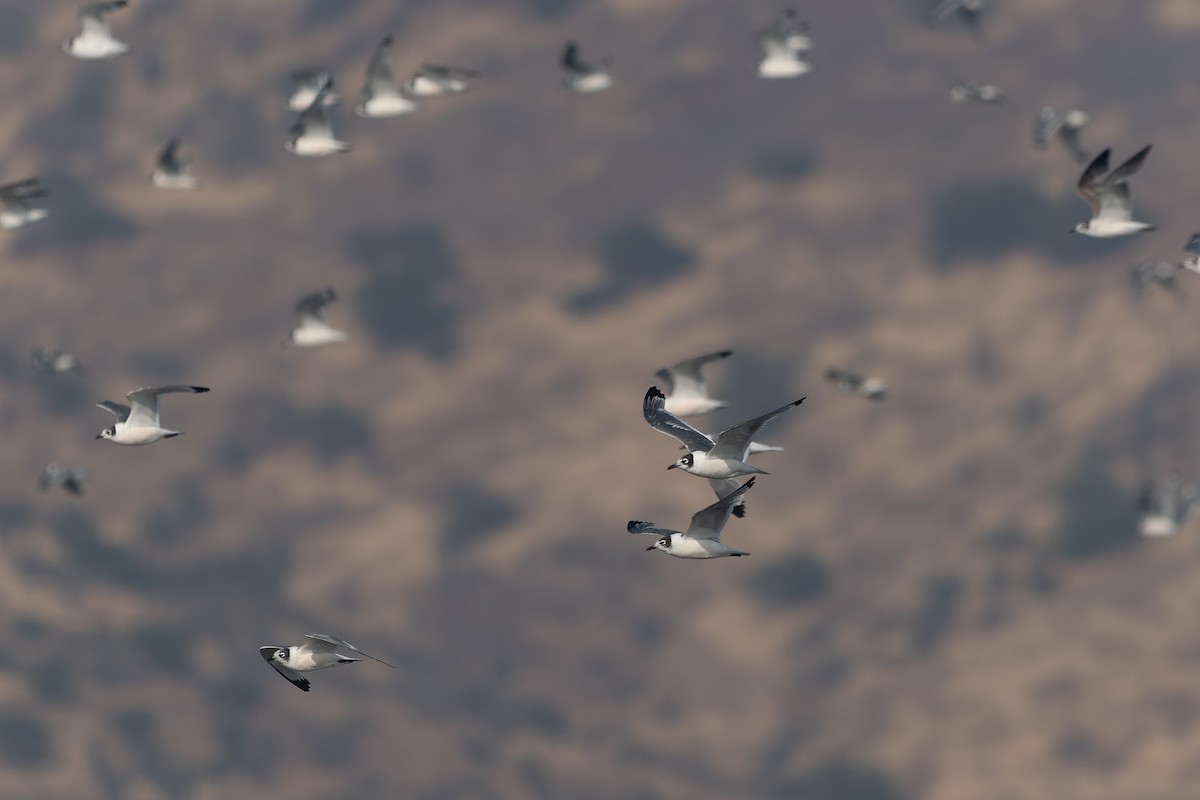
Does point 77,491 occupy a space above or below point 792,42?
below

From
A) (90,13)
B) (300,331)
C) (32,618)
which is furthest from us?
(32,618)

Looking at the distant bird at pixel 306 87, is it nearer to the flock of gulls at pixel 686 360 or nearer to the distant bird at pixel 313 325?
the flock of gulls at pixel 686 360

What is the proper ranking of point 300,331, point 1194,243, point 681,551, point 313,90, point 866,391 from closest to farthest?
point 681,551 < point 1194,243 < point 300,331 < point 313,90 < point 866,391

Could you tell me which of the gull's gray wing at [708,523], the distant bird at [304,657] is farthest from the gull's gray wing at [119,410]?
the gull's gray wing at [708,523]

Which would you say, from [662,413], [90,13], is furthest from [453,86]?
[662,413]

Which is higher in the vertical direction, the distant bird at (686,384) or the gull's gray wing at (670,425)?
the gull's gray wing at (670,425)

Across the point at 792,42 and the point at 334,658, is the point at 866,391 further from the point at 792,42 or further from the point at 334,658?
the point at 334,658
